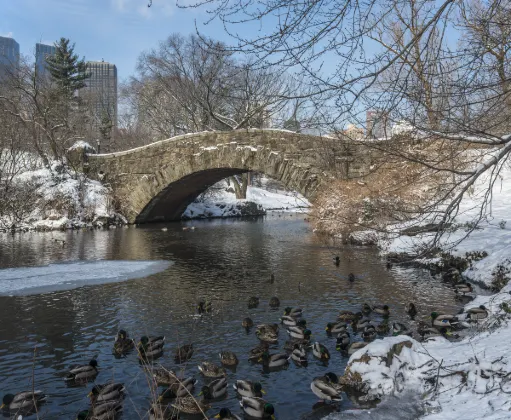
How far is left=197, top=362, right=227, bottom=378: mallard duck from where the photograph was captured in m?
5.75

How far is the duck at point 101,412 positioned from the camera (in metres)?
4.59

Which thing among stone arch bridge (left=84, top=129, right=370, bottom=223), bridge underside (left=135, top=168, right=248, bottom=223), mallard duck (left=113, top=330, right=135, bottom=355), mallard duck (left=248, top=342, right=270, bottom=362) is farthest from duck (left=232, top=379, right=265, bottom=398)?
bridge underside (left=135, top=168, right=248, bottom=223)

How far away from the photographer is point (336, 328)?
7.16 meters

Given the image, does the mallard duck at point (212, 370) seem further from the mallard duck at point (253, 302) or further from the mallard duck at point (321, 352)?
the mallard duck at point (253, 302)

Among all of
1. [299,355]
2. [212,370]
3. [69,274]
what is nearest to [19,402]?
[212,370]

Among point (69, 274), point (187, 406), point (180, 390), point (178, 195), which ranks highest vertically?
point (178, 195)

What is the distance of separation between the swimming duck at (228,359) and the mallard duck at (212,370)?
0.24 meters

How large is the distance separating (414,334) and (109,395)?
4552mm

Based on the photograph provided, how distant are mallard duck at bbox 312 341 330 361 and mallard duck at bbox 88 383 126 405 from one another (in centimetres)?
264

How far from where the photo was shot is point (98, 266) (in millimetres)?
12664

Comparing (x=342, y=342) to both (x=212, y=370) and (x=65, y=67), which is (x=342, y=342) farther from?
(x=65, y=67)

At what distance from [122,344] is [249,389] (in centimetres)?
218

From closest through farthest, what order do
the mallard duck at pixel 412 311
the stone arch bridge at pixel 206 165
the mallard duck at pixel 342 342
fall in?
the mallard duck at pixel 342 342 < the mallard duck at pixel 412 311 < the stone arch bridge at pixel 206 165

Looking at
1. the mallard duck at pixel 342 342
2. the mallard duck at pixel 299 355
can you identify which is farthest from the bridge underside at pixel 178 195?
the mallard duck at pixel 299 355
